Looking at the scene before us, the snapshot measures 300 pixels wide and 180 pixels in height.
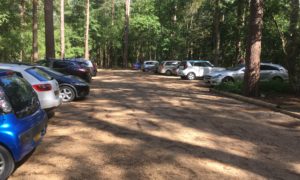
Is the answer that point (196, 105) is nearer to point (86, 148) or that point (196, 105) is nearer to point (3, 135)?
point (86, 148)

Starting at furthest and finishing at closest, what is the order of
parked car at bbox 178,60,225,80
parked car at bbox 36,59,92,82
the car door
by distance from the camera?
1. parked car at bbox 178,60,225,80
2. the car door
3. parked car at bbox 36,59,92,82

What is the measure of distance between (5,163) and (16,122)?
59 centimetres

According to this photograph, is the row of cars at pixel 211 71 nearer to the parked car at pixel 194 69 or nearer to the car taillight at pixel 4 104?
the parked car at pixel 194 69

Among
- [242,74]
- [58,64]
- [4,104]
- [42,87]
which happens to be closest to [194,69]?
[242,74]

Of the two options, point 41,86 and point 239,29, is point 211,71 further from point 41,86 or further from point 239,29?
point 41,86

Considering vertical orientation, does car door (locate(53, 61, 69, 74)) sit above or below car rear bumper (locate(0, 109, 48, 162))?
above

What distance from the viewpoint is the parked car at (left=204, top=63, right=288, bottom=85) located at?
22.2 meters

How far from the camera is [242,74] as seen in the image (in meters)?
22.4

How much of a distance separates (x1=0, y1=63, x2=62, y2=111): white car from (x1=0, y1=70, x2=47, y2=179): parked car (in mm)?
2764

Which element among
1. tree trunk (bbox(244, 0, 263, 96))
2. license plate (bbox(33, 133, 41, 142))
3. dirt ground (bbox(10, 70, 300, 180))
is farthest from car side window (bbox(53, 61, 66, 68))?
license plate (bbox(33, 133, 41, 142))

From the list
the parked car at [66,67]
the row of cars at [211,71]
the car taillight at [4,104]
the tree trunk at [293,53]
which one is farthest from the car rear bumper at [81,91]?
the row of cars at [211,71]

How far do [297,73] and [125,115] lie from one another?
894 cm

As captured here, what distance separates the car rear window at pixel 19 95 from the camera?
5.73 m

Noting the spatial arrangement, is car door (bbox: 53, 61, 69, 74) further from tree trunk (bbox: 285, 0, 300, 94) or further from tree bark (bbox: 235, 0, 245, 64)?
tree bark (bbox: 235, 0, 245, 64)
